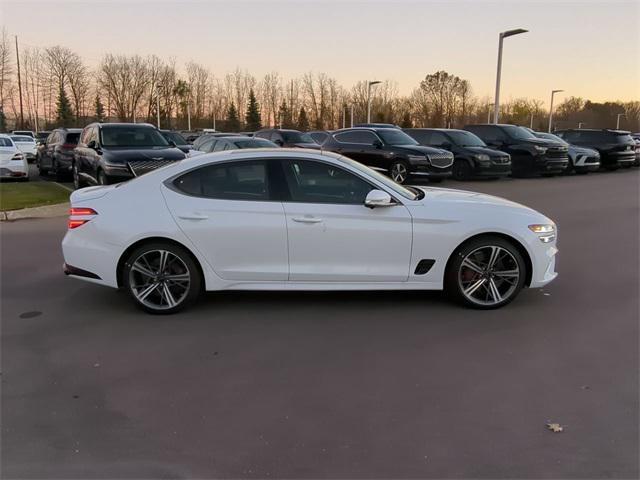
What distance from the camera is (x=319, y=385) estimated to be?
3.76 m

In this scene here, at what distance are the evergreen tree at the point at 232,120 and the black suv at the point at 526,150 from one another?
54.2 m

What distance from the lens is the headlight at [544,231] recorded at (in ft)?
17.4

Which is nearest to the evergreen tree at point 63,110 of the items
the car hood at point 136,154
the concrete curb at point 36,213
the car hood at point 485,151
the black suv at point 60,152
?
the black suv at point 60,152

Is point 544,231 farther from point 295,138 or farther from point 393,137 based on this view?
point 295,138

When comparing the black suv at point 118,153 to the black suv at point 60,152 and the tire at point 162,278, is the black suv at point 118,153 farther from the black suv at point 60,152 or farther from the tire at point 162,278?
the tire at point 162,278

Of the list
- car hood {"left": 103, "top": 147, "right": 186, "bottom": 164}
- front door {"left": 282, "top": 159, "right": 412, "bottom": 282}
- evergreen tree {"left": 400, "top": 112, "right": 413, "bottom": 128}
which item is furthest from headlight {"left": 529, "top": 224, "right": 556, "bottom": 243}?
evergreen tree {"left": 400, "top": 112, "right": 413, "bottom": 128}

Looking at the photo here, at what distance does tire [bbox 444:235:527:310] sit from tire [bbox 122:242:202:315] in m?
2.47

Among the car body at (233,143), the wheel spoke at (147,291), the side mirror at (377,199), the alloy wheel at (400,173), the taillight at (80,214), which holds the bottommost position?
the wheel spoke at (147,291)

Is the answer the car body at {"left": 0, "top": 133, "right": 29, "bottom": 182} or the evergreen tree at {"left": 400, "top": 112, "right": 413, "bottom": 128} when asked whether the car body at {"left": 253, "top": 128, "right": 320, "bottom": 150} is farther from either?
the evergreen tree at {"left": 400, "top": 112, "right": 413, "bottom": 128}

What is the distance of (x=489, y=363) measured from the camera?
4.11 meters

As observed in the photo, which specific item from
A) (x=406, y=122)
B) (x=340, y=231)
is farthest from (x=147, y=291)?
(x=406, y=122)

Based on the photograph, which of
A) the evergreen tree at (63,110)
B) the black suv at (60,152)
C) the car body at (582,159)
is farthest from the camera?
the evergreen tree at (63,110)

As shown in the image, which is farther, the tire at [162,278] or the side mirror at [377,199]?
the tire at [162,278]

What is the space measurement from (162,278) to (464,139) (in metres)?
16.3
